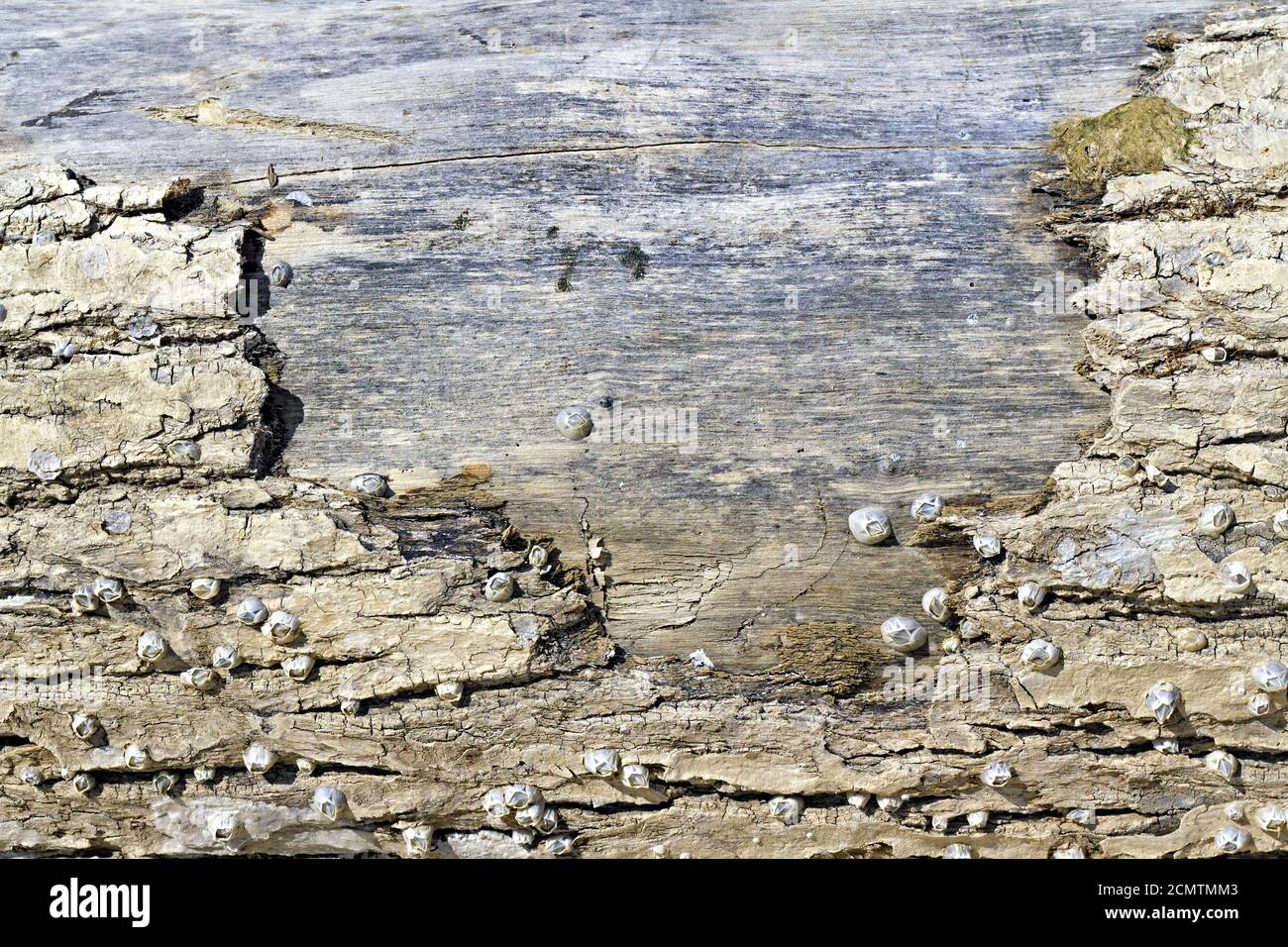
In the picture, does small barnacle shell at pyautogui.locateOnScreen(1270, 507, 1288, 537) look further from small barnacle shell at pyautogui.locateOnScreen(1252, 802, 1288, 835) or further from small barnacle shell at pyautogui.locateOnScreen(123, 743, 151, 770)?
small barnacle shell at pyautogui.locateOnScreen(123, 743, 151, 770)

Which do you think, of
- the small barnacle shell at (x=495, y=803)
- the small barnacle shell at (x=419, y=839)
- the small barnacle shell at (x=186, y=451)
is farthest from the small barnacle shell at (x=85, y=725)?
the small barnacle shell at (x=495, y=803)

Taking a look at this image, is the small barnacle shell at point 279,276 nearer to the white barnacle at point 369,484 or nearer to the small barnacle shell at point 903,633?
the white barnacle at point 369,484

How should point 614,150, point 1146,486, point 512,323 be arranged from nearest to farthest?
point 1146,486 < point 512,323 < point 614,150

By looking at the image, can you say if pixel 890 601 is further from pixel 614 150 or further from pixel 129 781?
pixel 129 781

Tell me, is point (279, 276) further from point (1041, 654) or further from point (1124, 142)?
point (1124, 142)

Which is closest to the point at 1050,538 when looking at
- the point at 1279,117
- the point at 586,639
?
the point at 586,639

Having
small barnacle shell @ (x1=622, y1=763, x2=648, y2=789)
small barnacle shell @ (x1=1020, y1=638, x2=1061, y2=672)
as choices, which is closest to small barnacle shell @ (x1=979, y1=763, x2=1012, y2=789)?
small barnacle shell @ (x1=1020, y1=638, x2=1061, y2=672)
